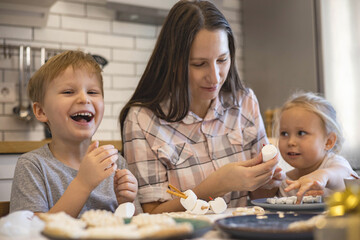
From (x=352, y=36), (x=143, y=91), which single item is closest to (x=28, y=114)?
(x=143, y=91)

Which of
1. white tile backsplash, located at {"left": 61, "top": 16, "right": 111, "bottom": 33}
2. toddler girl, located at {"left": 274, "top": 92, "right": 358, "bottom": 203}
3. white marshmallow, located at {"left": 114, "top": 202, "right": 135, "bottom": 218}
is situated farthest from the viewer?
white tile backsplash, located at {"left": 61, "top": 16, "right": 111, "bottom": 33}

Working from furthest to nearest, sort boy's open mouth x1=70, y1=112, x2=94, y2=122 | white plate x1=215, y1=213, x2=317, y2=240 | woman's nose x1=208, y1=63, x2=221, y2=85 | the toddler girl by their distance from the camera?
the toddler girl → woman's nose x1=208, y1=63, x2=221, y2=85 → boy's open mouth x1=70, y1=112, x2=94, y2=122 → white plate x1=215, y1=213, x2=317, y2=240

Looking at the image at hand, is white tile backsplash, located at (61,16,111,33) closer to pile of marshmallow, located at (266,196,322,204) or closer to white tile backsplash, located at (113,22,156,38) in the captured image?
white tile backsplash, located at (113,22,156,38)

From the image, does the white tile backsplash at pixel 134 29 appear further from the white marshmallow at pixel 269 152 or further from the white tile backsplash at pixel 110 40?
the white marshmallow at pixel 269 152

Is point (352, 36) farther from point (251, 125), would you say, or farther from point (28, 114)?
point (28, 114)

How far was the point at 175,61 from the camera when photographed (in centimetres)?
160

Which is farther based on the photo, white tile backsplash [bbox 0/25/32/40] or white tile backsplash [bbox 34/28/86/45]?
white tile backsplash [bbox 34/28/86/45]

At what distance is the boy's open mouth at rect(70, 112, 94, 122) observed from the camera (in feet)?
4.44

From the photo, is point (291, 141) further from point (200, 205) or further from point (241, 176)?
point (200, 205)

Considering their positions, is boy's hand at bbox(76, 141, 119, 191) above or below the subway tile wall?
below

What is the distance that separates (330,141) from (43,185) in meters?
1.22

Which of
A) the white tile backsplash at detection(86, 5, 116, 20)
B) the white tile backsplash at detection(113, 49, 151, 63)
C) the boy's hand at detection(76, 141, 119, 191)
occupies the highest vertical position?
the white tile backsplash at detection(86, 5, 116, 20)

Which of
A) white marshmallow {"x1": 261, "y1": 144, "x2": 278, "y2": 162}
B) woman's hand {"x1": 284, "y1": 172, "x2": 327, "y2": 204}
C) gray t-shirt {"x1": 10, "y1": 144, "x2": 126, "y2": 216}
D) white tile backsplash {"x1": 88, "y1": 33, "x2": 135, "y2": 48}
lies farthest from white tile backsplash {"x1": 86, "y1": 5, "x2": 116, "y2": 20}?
woman's hand {"x1": 284, "y1": 172, "x2": 327, "y2": 204}

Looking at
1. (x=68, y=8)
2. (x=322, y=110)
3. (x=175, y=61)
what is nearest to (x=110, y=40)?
(x=68, y=8)
